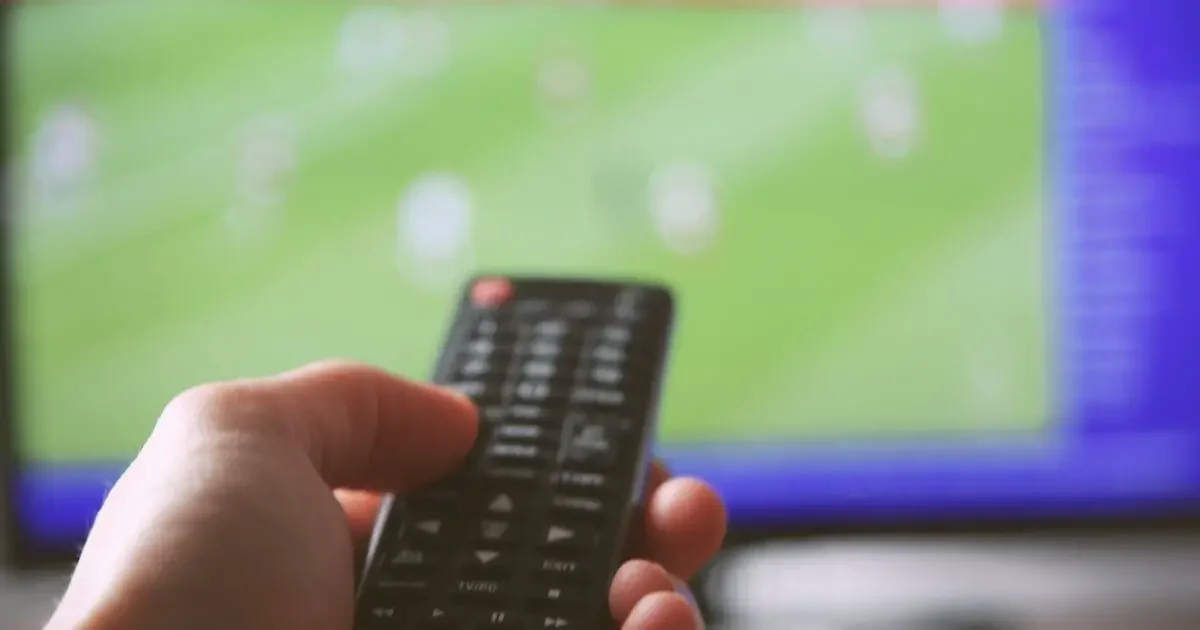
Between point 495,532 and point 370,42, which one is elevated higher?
point 370,42

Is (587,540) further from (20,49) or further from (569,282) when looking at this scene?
(20,49)

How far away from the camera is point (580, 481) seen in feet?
1.44

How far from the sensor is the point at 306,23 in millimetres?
690

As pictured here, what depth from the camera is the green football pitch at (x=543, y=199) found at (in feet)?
2.25

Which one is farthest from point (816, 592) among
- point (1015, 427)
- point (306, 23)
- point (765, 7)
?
point (306, 23)

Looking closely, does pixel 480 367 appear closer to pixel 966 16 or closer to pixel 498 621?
A: pixel 498 621

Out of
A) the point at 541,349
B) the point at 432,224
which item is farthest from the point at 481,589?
the point at 432,224

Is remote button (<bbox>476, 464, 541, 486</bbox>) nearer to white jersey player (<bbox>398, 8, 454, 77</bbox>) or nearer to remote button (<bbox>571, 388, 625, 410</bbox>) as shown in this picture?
remote button (<bbox>571, 388, 625, 410</bbox>)

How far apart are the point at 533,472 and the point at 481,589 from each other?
2.1 inches

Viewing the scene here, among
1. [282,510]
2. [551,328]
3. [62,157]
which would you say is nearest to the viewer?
[282,510]

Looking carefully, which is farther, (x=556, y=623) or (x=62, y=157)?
(x=62, y=157)

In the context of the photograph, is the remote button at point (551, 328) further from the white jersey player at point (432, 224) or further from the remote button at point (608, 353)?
the white jersey player at point (432, 224)

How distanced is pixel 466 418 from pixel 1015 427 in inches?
15.8

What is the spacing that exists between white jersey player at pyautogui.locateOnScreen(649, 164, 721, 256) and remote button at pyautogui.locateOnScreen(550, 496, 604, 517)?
301 mm
